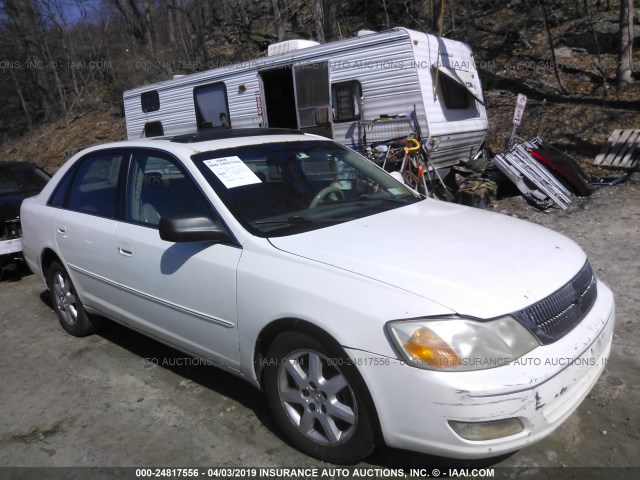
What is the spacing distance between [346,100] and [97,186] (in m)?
5.23

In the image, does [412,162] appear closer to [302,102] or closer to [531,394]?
[302,102]

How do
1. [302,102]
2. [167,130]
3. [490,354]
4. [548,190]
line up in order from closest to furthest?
1. [490,354]
2. [548,190]
3. [302,102]
4. [167,130]

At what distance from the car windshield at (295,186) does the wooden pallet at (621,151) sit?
687cm

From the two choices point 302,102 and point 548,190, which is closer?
point 548,190

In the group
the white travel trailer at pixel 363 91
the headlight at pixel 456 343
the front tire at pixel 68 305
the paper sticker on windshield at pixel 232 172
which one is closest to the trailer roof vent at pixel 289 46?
the white travel trailer at pixel 363 91

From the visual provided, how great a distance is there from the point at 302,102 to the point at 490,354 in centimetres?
745

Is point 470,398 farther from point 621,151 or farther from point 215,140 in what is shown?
point 621,151

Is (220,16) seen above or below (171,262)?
above

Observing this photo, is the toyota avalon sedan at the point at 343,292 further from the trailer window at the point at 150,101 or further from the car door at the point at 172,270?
the trailer window at the point at 150,101

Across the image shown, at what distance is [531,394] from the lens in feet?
7.28

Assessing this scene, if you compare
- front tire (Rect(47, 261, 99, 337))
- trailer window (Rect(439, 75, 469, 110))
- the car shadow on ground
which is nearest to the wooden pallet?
trailer window (Rect(439, 75, 469, 110))

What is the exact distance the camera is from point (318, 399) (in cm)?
264

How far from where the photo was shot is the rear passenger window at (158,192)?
10.7 feet

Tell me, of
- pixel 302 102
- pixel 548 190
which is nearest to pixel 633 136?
pixel 548 190
